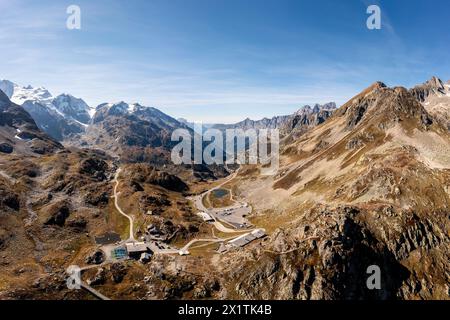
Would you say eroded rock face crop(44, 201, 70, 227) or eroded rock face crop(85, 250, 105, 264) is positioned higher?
eroded rock face crop(44, 201, 70, 227)

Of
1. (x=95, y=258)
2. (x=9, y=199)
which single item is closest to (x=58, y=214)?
(x=9, y=199)

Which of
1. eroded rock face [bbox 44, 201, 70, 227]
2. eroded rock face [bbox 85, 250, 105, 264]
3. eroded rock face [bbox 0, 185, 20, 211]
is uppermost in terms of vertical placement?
eroded rock face [bbox 0, 185, 20, 211]

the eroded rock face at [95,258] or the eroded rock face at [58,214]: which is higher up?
the eroded rock face at [58,214]

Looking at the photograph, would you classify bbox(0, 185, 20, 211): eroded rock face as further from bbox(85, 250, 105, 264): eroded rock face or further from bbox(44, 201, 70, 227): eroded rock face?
bbox(85, 250, 105, 264): eroded rock face

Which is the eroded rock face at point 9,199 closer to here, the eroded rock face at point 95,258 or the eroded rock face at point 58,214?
the eroded rock face at point 58,214

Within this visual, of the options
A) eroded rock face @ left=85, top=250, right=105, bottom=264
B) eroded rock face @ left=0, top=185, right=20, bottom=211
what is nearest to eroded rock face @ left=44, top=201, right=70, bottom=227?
eroded rock face @ left=0, top=185, right=20, bottom=211

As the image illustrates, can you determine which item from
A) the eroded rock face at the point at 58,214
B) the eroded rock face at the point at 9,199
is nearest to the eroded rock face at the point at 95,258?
the eroded rock face at the point at 58,214

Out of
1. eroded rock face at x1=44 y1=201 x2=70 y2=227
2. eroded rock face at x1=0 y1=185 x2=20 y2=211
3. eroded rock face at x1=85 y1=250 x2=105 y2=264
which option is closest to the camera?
eroded rock face at x1=85 y1=250 x2=105 y2=264

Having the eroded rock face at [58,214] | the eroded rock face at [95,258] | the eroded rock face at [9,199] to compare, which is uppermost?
the eroded rock face at [9,199]

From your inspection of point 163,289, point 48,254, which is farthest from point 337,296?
point 48,254

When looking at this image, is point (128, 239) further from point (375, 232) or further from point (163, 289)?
point (375, 232)
